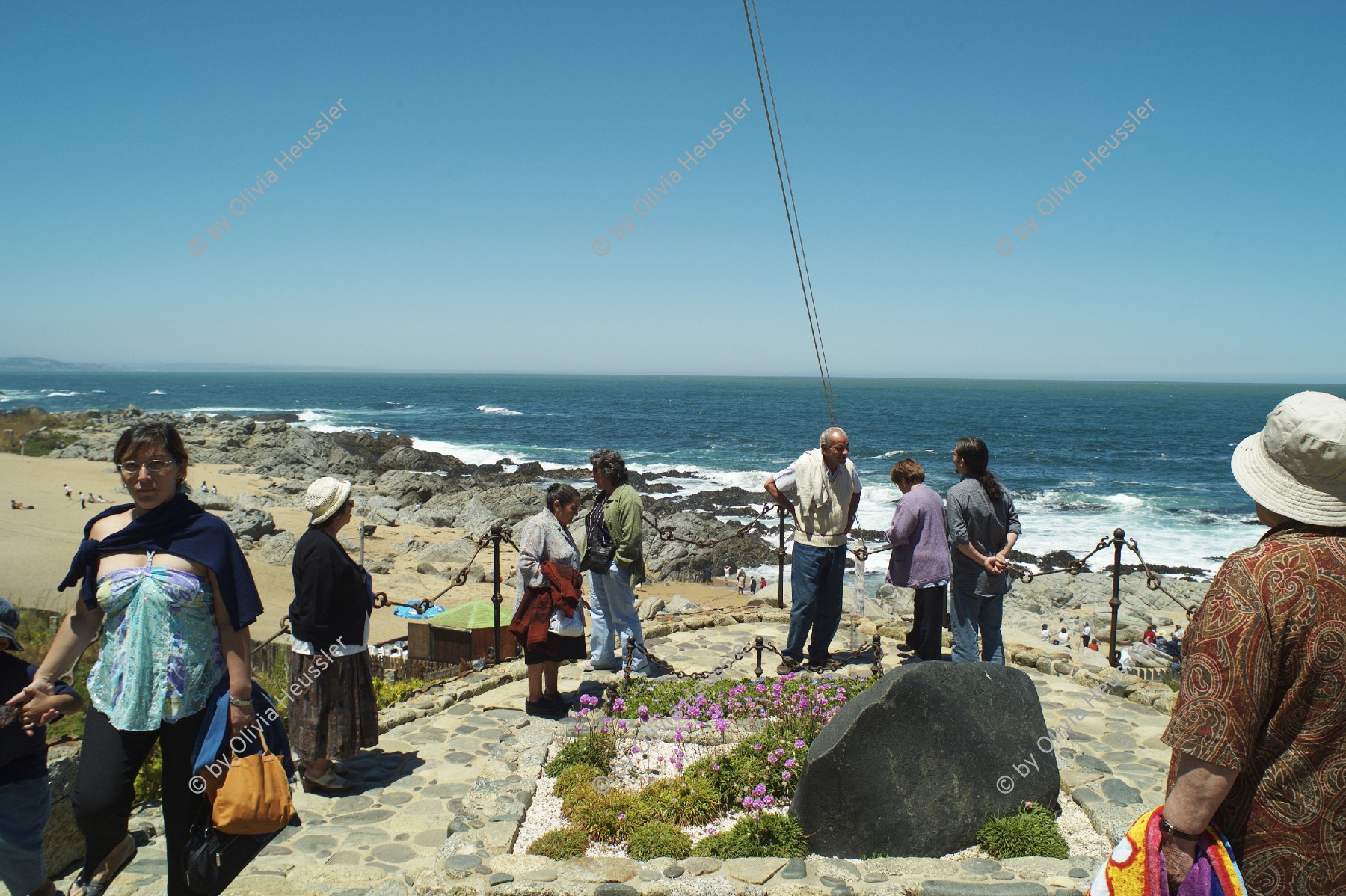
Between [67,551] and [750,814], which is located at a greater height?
[750,814]

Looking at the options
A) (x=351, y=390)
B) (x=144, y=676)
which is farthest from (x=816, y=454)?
(x=351, y=390)

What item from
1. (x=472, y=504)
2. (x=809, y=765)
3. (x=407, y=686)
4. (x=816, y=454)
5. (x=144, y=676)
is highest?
(x=816, y=454)

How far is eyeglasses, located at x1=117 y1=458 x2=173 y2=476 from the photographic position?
2994 millimetres

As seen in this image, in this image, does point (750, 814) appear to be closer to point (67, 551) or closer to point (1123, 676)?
point (1123, 676)

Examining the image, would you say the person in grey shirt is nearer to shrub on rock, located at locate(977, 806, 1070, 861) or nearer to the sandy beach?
shrub on rock, located at locate(977, 806, 1070, 861)

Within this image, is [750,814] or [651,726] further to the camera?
[651,726]

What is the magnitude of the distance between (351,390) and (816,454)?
137 meters

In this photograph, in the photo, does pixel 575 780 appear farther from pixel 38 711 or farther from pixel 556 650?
pixel 38 711

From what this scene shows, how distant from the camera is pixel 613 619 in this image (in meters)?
7.01

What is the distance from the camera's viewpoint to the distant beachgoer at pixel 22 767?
9.86 feet

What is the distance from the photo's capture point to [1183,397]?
5379 inches

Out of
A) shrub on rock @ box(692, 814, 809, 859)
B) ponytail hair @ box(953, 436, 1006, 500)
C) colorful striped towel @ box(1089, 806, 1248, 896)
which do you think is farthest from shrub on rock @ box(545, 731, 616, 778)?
colorful striped towel @ box(1089, 806, 1248, 896)

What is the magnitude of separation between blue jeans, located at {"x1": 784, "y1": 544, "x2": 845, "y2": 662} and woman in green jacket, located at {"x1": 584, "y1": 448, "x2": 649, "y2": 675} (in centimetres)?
128

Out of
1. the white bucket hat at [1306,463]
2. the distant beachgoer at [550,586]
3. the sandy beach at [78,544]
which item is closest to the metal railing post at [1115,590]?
the distant beachgoer at [550,586]
